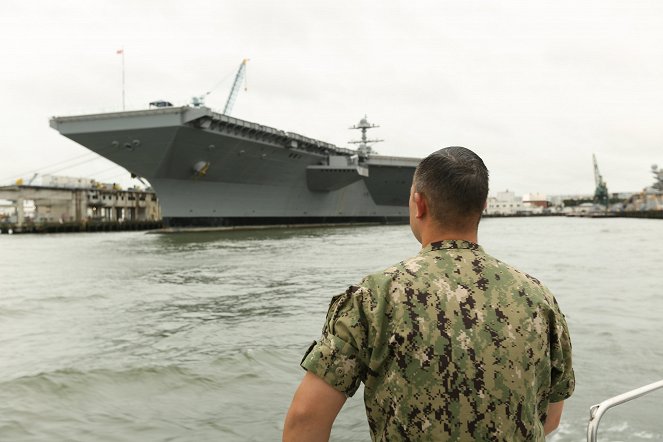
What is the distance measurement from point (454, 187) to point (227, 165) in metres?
33.6

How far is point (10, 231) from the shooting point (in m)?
54.1

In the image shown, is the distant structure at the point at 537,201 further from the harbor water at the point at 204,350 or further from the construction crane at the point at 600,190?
the harbor water at the point at 204,350

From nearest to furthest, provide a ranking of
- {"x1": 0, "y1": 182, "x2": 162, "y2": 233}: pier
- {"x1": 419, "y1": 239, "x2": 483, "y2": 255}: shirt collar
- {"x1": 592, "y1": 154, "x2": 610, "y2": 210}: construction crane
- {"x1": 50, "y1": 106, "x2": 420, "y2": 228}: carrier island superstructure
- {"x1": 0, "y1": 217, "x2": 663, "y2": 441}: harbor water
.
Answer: {"x1": 419, "y1": 239, "x2": 483, "y2": 255}: shirt collar
{"x1": 0, "y1": 217, "x2": 663, "y2": 441}: harbor water
{"x1": 50, "y1": 106, "x2": 420, "y2": 228}: carrier island superstructure
{"x1": 0, "y1": 182, "x2": 162, "y2": 233}: pier
{"x1": 592, "y1": 154, "x2": 610, "y2": 210}: construction crane

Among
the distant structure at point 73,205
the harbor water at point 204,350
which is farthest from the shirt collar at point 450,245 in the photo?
the distant structure at point 73,205

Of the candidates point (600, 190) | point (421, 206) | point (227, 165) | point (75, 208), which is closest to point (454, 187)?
point (421, 206)

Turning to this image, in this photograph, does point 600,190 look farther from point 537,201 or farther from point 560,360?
point 560,360

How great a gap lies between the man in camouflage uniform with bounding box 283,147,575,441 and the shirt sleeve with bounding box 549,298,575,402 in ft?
0.19

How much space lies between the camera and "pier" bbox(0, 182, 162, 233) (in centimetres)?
5488

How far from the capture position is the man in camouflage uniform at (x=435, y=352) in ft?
4.35

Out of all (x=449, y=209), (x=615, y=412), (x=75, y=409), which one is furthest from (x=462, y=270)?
(x=75, y=409)

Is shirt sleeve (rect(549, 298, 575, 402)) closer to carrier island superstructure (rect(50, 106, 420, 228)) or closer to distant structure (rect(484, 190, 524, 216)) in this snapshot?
carrier island superstructure (rect(50, 106, 420, 228))

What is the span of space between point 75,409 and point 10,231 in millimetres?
57899

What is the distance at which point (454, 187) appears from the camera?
57.7 inches

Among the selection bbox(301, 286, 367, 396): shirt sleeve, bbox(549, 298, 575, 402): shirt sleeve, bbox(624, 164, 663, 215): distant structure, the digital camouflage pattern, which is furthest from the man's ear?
bbox(624, 164, 663, 215): distant structure
